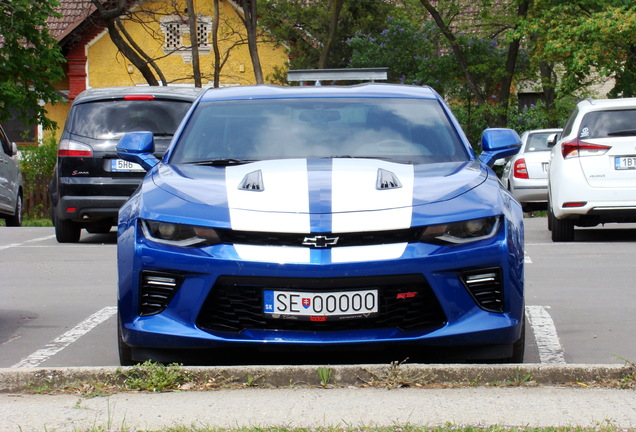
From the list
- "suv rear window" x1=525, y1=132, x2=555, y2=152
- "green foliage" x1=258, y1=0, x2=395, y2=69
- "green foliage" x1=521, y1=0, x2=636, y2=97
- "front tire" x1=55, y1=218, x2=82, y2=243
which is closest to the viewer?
"front tire" x1=55, y1=218, x2=82, y2=243

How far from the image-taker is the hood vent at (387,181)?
5277 mm

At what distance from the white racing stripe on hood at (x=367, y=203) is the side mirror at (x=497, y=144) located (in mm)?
1253

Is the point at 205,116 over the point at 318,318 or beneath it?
over

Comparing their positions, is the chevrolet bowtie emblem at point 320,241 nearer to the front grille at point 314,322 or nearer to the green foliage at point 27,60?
the front grille at point 314,322

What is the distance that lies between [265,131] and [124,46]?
19.4 meters

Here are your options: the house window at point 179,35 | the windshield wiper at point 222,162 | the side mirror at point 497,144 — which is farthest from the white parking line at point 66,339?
the house window at point 179,35

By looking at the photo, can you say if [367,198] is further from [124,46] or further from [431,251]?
[124,46]

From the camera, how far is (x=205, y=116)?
6.70 m

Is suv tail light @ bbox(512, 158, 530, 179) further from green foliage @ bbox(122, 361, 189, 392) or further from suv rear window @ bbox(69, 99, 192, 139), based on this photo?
green foliage @ bbox(122, 361, 189, 392)

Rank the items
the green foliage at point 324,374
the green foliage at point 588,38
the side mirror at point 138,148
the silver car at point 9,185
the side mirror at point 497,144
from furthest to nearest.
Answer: the green foliage at point 588,38, the silver car at point 9,185, the side mirror at point 138,148, the side mirror at point 497,144, the green foliage at point 324,374

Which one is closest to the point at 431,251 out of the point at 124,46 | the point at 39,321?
the point at 39,321

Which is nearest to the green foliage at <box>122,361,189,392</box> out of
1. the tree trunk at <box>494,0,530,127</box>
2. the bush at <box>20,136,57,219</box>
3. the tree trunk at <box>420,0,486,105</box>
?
the bush at <box>20,136,57,219</box>

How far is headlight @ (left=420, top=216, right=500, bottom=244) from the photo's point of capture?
5.01 m

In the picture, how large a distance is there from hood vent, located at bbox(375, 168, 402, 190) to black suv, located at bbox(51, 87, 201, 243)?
304 inches
